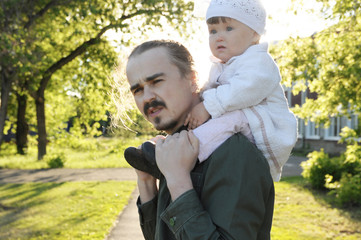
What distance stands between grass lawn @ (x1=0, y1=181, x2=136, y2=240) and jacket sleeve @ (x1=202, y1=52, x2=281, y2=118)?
225 inches

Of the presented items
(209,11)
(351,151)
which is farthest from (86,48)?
(209,11)

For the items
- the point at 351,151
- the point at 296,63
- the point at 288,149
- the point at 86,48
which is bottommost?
the point at 351,151

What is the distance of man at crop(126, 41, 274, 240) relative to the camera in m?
1.35

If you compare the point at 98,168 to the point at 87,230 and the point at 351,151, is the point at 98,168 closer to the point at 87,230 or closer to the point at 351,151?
the point at 87,230

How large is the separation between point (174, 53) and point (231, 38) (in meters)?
0.30

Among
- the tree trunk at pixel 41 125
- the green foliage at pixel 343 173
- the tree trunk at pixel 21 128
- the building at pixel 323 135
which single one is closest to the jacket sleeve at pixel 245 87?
the green foliage at pixel 343 173

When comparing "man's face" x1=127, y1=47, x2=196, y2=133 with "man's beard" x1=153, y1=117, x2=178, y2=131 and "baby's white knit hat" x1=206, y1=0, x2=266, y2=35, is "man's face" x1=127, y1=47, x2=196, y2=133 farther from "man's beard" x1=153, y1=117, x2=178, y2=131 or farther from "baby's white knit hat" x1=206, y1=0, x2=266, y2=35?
"baby's white knit hat" x1=206, y1=0, x2=266, y2=35

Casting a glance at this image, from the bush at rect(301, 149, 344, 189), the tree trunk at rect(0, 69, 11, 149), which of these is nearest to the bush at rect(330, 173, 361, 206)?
the bush at rect(301, 149, 344, 189)

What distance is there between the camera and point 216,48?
1.87 meters

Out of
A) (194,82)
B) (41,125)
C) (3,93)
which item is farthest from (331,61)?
(41,125)

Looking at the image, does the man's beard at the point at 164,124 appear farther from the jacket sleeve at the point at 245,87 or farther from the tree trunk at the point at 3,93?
the tree trunk at the point at 3,93

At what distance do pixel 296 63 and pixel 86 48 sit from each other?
899cm

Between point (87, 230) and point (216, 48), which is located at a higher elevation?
point (216, 48)

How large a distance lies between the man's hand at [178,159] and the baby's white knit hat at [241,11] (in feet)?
1.94
